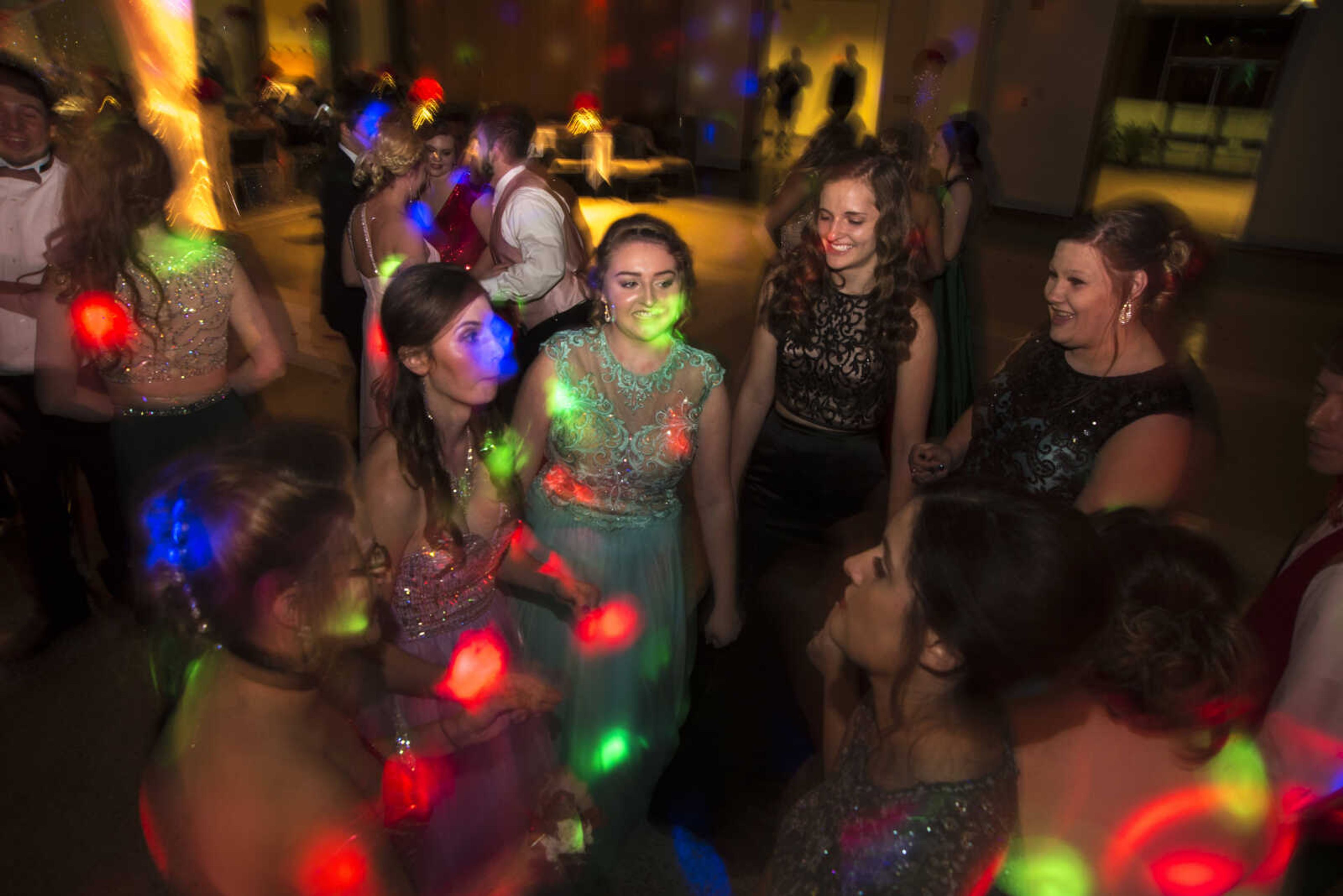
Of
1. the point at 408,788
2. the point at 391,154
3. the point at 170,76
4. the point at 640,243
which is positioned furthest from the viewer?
the point at 170,76

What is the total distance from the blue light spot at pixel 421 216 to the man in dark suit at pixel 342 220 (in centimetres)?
A: 35

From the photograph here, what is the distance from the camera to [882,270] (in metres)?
2.46

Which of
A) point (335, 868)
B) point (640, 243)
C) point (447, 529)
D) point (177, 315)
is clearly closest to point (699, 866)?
point (447, 529)

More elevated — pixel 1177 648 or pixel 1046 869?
pixel 1177 648

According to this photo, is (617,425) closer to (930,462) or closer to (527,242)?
(930,462)

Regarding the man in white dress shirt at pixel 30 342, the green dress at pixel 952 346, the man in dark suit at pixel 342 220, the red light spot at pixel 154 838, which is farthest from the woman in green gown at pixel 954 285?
the man in white dress shirt at pixel 30 342

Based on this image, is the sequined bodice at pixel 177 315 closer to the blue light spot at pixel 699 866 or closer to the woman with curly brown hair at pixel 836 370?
the woman with curly brown hair at pixel 836 370

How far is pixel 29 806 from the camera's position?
2361 mm

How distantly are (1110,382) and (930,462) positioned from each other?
50 centimetres

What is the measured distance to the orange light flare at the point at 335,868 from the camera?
100cm

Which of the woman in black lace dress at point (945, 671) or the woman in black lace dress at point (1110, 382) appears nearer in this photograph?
the woman in black lace dress at point (945, 671)

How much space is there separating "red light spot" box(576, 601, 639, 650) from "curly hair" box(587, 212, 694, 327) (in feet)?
2.61

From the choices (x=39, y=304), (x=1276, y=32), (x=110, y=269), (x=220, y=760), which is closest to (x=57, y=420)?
(x=39, y=304)
